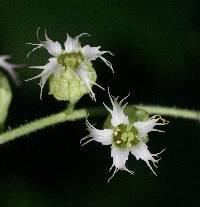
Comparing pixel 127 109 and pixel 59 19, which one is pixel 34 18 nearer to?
pixel 59 19

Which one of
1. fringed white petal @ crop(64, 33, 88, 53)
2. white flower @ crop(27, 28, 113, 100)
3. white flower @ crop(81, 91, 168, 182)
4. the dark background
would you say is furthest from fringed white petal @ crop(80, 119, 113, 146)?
the dark background

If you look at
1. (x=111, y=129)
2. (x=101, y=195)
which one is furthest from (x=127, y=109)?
(x=101, y=195)

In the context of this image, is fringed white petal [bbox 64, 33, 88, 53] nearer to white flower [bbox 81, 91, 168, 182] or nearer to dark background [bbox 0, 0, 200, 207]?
white flower [bbox 81, 91, 168, 182]

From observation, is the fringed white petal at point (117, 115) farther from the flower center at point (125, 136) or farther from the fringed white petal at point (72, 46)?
the fringed white petal at point (72, 46)

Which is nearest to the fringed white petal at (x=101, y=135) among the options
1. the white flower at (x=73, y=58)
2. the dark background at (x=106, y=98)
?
the white flower at (x=73, y=58)

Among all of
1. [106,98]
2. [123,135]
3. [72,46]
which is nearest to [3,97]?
[72,46]
